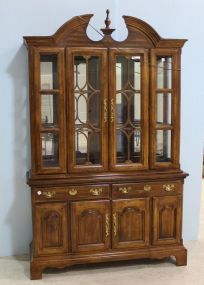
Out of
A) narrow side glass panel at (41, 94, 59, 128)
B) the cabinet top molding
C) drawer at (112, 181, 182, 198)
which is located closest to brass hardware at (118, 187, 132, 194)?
drawer at (112, 181, 182, 198)

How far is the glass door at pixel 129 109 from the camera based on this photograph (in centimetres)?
296

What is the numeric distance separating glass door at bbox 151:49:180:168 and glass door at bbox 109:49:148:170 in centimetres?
7

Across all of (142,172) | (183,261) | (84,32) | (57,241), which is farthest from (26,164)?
(183,261)

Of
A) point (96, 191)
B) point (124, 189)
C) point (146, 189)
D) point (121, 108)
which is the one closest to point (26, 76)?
point (121, 108)

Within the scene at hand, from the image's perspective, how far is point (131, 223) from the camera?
307cm

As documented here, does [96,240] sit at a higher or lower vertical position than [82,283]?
higher

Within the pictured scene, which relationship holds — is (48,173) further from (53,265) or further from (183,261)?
(183,261)

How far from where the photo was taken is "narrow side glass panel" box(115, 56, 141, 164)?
2986 mm

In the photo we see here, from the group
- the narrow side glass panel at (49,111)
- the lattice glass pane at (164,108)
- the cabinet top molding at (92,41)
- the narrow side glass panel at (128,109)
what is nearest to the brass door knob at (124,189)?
the narrow side glass panel at (128,109)

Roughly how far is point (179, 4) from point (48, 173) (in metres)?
1.85

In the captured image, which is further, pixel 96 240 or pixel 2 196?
pixel 2 196

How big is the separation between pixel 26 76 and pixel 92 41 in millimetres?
672

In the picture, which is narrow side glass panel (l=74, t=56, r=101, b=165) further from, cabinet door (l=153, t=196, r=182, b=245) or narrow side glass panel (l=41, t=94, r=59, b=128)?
cabinet door (l=153, t=196, r=182, b=245)

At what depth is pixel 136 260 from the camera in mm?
3252
